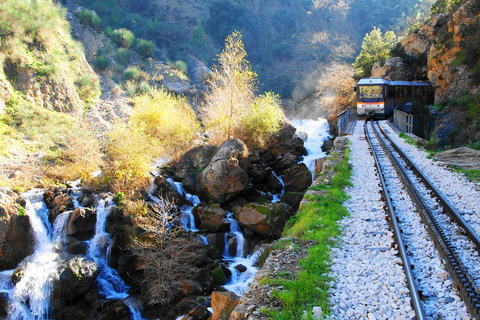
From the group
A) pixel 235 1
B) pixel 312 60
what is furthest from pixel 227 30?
pixel 312 60

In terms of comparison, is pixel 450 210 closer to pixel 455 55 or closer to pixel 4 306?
pixel 4 306

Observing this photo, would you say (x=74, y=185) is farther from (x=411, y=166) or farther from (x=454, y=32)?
(x=454, y=32)

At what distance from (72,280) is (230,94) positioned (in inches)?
545

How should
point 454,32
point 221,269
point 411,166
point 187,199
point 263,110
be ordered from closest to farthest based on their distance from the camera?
point 411,166
point 221,269
point 187,199
point 263,110
point 454,32

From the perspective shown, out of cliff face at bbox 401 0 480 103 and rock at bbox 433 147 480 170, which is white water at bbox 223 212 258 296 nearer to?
rock at bbox 433 147 480 170

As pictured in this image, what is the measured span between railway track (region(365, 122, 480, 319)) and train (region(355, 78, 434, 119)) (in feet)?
47.3

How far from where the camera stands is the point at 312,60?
5956 centimetres

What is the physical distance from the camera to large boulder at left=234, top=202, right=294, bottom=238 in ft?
49.4

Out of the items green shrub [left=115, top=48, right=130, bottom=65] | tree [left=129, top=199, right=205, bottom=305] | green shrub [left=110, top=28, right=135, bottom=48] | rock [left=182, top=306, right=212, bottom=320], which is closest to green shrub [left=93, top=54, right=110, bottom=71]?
green shrub [left=115, top=48, right=130, bottom=65]

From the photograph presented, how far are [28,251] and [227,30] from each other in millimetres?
54351

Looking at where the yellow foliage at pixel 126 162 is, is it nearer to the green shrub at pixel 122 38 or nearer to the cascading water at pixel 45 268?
the cascading water at pixel 45 268

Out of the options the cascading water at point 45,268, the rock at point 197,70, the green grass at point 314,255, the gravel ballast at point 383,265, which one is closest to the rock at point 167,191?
the cascading water at point 45,268

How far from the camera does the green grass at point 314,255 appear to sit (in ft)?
16.2

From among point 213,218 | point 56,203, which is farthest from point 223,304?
point 56,203
